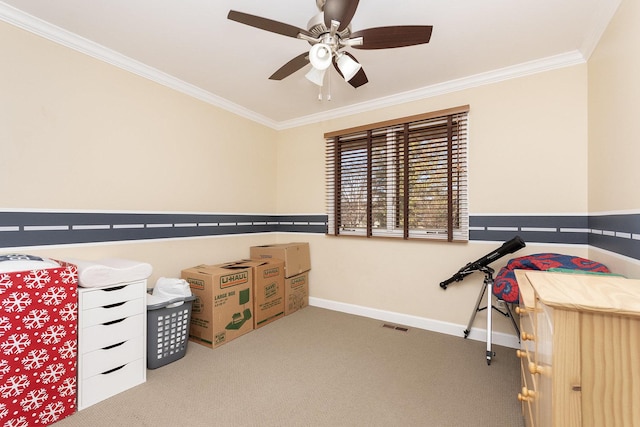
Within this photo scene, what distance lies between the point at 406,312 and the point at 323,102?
258cm

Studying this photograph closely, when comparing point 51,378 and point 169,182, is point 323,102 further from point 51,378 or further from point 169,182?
point 51,378

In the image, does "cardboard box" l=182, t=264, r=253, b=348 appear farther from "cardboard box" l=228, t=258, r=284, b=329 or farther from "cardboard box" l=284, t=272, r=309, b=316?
"cardboard box" l=284, t=272, r=309, b=316

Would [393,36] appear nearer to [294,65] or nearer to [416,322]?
[294,65]

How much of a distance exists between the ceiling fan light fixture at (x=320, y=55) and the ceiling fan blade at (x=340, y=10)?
0.13 m

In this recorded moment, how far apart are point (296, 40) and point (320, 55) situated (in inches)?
26.0

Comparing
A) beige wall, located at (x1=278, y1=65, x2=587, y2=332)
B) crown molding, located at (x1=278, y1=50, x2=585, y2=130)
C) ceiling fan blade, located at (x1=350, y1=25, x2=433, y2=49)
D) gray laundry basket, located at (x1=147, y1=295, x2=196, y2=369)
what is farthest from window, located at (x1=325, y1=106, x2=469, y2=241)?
gray laundry basket, located at (x1=147, y1=295, x2=196, y2=369)

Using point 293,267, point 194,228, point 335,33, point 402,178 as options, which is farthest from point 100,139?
point 402,178

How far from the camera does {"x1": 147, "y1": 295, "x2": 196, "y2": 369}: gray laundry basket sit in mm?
2201

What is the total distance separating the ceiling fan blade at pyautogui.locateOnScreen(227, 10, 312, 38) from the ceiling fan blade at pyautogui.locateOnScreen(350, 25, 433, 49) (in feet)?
1.13

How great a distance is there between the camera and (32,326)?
1.58 metres

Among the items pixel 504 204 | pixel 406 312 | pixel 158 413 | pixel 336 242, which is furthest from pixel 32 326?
pixel 504 204

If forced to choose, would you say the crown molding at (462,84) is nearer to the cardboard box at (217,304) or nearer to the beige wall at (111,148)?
the beige wall at (111,148)

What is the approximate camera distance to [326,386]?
2.01 meters

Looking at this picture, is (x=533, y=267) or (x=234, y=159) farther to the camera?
(x=234, y=159)
